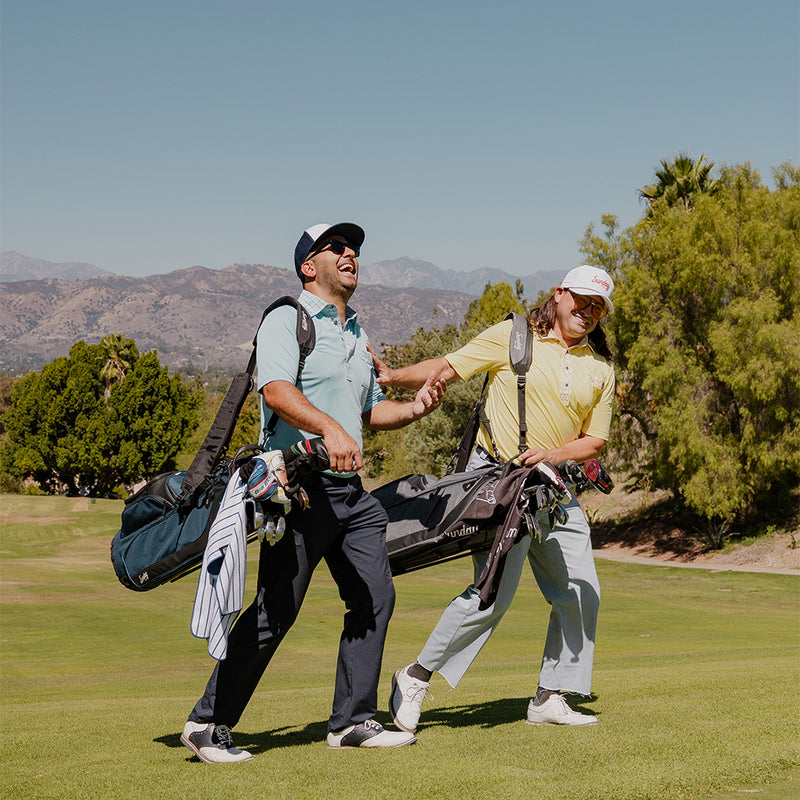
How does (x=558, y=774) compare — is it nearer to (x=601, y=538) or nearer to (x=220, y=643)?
(x=220, y=643)

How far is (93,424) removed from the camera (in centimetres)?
6116

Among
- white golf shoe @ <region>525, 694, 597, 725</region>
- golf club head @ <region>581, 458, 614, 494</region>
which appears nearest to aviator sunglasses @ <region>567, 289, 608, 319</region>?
golf club head @ <region>581, 458, 614, 494</region>

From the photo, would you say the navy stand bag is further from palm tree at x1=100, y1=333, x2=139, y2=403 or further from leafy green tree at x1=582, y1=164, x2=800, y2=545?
palm tree at x1=100, y1=333, x2=139, y2=403

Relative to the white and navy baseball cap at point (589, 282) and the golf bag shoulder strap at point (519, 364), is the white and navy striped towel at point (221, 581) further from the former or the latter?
the white and navy baseball cap at point (589, 282)

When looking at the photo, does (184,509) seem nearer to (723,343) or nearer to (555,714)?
(555,714)

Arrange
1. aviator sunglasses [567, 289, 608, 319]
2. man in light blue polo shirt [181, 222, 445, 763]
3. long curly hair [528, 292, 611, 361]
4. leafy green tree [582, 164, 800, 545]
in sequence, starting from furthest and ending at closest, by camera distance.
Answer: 1. leafy green tree [582, 164, 800, 545]
2. long curly hair [528, 292, 611, 361]
3. aviator sunglasses [567, 289, 608, 319]
4. man in light blue polo shirt [181, 222, 445, 763]

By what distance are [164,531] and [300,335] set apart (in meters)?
1.12

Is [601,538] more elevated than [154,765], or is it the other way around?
[154,765]

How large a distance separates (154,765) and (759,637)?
1010 centimetres

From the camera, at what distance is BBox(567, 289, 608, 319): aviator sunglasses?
208 inches

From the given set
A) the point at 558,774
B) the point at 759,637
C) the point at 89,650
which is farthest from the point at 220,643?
the point at 759,637

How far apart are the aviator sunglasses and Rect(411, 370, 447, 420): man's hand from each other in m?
0.92

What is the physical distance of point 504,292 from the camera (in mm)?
58312

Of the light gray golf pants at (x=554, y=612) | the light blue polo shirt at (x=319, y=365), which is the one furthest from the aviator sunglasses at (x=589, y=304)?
the light blue polo shirt at (x=319, y=365)
